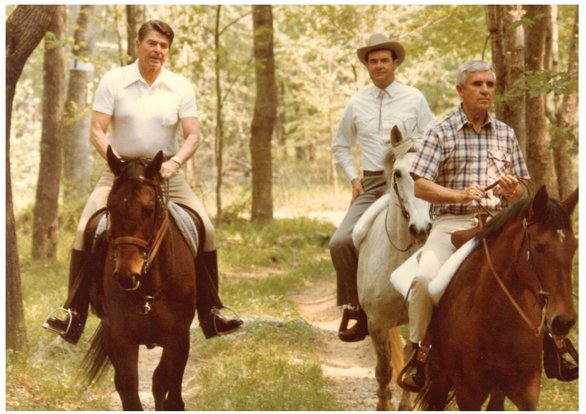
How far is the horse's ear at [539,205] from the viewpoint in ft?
15.8

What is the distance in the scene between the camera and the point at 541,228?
4.89 m

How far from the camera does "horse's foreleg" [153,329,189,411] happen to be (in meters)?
6.76

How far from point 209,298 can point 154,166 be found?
1.62 metres

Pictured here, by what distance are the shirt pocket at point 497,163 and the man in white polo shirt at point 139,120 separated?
7.43ft

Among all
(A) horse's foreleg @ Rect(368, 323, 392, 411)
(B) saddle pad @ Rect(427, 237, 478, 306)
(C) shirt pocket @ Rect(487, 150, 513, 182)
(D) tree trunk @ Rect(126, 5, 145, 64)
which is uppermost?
(D) tree trunk @ Rect(126, 5, 145, 64)

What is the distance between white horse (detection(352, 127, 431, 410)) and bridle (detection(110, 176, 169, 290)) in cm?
181

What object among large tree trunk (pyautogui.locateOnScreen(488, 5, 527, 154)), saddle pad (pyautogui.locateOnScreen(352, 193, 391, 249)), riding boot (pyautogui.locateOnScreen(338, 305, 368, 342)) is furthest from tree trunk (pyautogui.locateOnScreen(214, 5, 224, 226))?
saddle pad (pyautogui.locateOnScreen(352, 193, 391, 249))

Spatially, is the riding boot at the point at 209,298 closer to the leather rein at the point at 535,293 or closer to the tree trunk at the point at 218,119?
Answer: the leather rein at the point at 535,293

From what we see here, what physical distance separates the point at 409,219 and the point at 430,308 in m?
1.12

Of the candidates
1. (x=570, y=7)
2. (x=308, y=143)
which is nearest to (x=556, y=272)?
(x=570, y=7)

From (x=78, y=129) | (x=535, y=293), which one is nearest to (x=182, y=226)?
(x=535, y=293)

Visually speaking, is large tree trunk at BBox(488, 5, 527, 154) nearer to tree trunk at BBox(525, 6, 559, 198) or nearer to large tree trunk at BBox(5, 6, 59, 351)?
tree trunk at BBox(525, 6, 559, 198)

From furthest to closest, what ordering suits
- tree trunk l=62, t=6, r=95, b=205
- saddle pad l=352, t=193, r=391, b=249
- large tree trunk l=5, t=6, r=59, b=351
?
tree trunk l=62, t=6, r=95, b=205 → large tree trunk l=5, t=6, r=59, b=351 → saddle pad l=352, t=193, r=391, b=249

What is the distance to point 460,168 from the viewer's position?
6.11 metres
